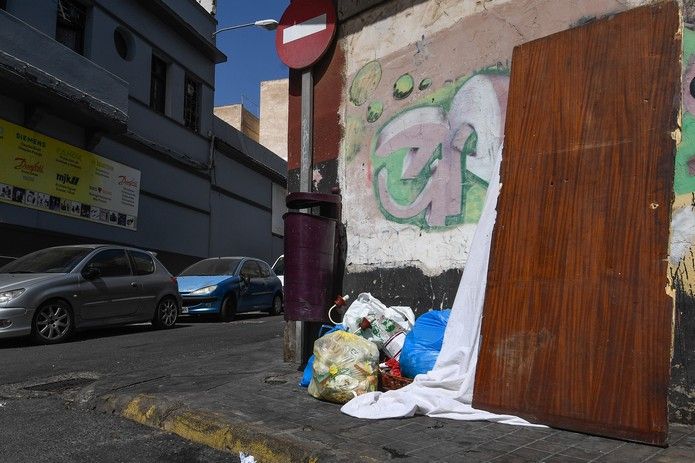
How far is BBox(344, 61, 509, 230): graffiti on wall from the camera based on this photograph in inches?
181

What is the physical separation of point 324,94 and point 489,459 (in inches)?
159

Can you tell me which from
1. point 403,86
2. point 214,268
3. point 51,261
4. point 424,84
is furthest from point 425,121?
point 214,268

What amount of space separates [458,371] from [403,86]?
101 inches

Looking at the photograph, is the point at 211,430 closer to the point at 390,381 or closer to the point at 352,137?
the point at 390,381

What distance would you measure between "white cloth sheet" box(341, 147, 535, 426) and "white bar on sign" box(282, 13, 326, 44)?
2564 mm

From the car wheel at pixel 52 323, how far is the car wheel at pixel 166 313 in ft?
6.11

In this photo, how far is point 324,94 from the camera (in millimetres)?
5945

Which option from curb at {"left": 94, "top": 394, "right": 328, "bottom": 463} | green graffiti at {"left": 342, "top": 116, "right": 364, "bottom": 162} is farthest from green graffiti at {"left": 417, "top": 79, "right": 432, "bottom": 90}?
curb at {"left": 94, "top": 394, "right": 328, "bottom": 463}

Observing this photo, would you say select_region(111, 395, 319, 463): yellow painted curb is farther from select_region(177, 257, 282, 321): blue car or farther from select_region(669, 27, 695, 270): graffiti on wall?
select_region(177, 257, 282, 321): blue car

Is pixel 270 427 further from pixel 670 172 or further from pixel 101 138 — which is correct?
pixel 101 138

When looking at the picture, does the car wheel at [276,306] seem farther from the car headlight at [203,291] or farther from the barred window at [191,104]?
the barred window at [191,104]

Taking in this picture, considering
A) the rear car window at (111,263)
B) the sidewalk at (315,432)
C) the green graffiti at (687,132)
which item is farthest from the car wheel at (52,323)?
the green graffiti at (687,132)

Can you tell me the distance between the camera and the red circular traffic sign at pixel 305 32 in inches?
231

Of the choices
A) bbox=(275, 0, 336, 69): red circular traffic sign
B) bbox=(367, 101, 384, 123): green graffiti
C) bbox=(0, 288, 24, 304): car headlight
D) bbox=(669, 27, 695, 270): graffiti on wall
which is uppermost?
bbox=(275, 0, 336, 69): red circular traffic sign
